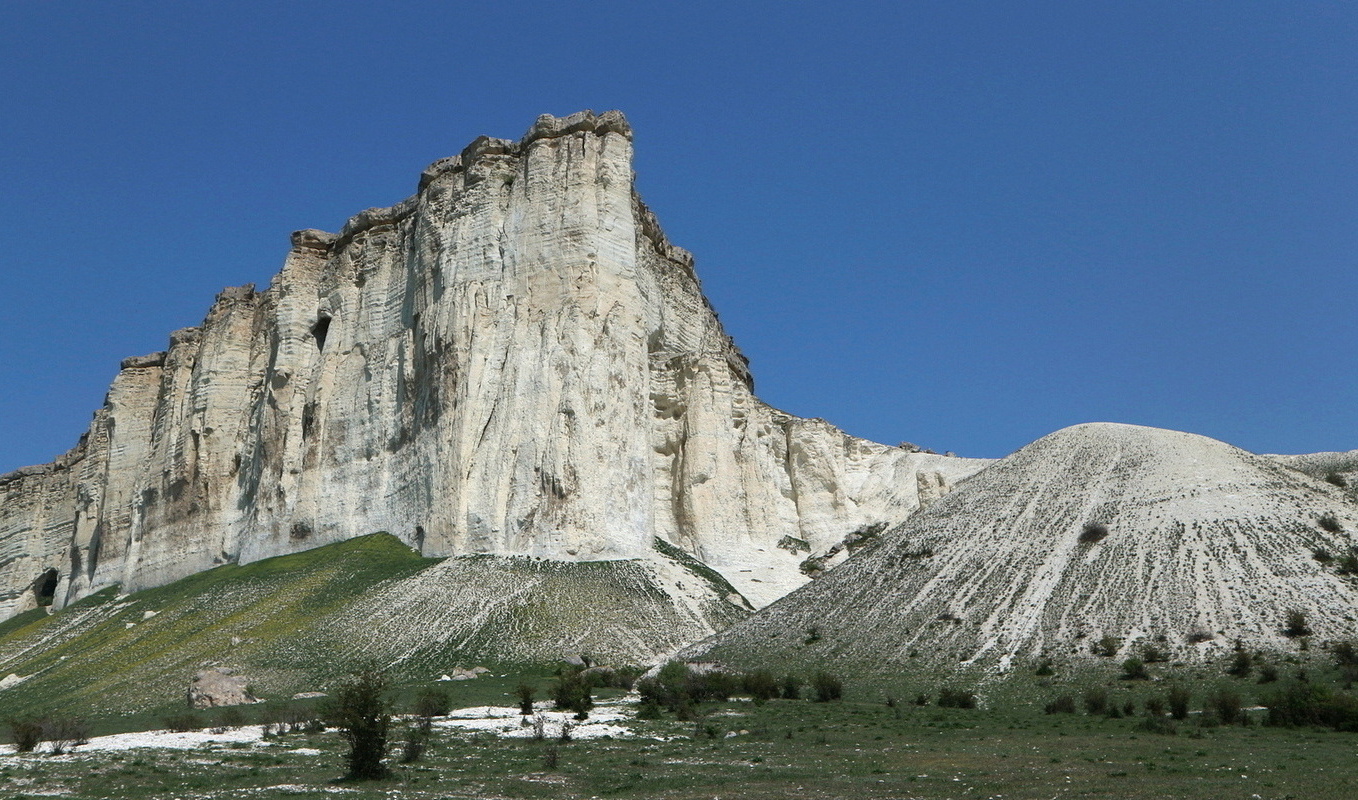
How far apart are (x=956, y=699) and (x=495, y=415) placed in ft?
104

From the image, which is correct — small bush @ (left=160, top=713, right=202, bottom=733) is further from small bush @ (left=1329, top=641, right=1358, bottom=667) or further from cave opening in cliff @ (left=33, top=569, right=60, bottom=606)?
cave opening in cliff @ (left=33, top=569, right=60, bottom=606)

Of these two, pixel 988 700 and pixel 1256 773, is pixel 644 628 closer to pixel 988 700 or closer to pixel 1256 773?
pixel 988 700

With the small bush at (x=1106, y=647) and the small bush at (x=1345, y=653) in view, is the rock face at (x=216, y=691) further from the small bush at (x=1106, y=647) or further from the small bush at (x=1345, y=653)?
the small bush at (x=1345, y=653)

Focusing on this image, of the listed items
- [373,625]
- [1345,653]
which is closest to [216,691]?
[373,625]

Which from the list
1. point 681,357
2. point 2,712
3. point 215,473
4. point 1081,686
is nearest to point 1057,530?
point 1081,686

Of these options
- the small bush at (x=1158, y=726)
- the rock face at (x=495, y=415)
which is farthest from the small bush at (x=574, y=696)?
the rock face at (x=495, y=415)

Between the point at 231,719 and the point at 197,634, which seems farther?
the point at 197,634

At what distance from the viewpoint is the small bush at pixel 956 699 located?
35.9 meters

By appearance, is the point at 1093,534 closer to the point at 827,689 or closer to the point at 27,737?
the point at 827,689

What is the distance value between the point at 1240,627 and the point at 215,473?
60.9 m

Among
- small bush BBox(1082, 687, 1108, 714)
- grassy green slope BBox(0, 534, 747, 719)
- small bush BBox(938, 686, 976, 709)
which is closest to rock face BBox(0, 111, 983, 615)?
grassy green slope BBox(0, 534, 747, 719)

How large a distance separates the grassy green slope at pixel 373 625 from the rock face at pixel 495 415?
7.57 ft

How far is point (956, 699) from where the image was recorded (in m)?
36.3

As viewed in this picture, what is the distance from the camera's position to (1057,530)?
156 ft
